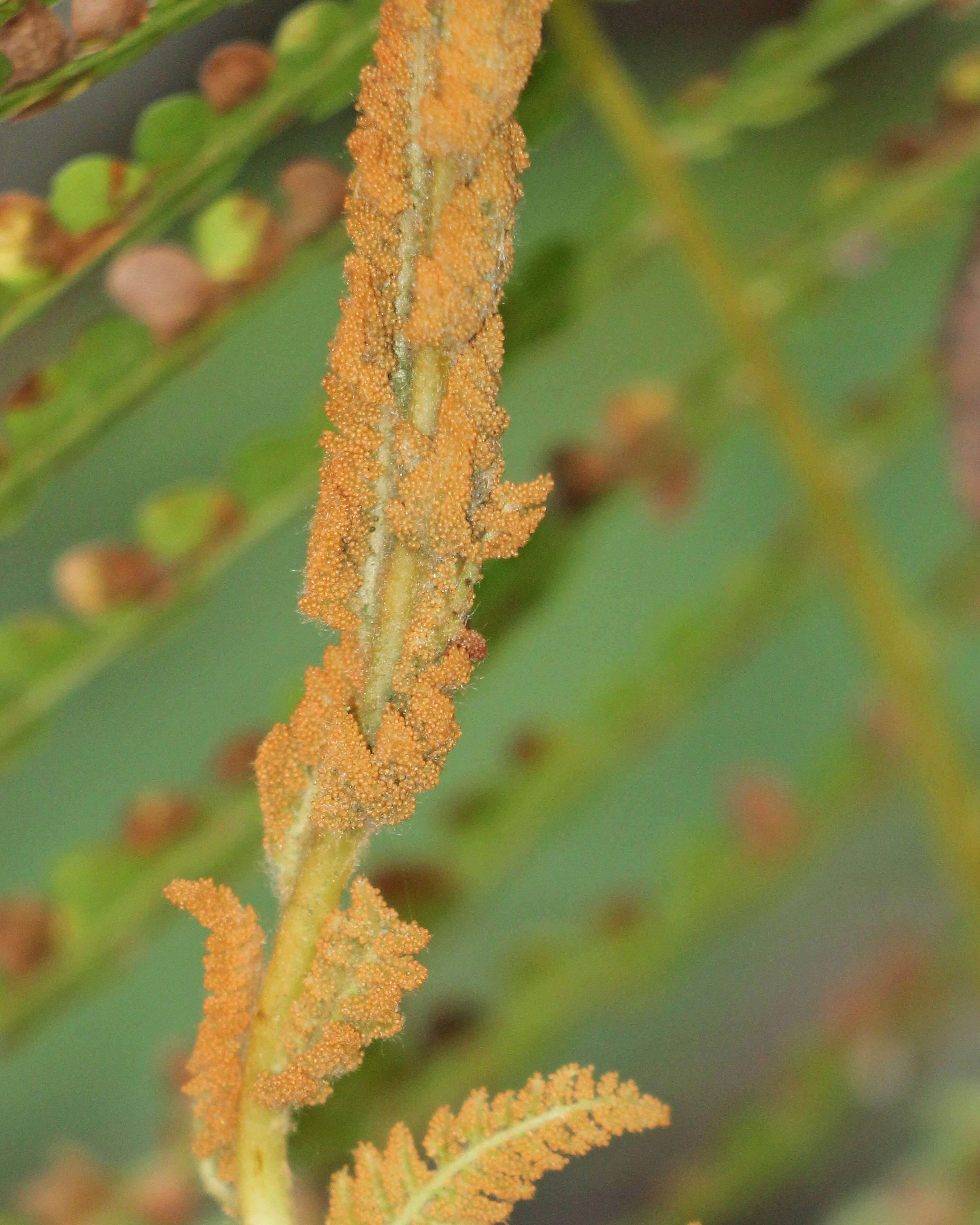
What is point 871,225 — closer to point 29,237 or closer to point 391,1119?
point 29,237

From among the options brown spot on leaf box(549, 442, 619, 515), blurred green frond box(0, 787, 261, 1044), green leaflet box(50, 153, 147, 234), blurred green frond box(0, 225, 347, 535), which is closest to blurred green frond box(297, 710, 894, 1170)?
blurred green frond box(0, 787, 261, 1044)

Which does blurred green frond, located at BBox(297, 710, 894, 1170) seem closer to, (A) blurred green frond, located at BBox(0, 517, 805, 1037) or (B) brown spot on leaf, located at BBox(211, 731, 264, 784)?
(A) blurred green frond, located at BBox(0, 517, 805, 1037)

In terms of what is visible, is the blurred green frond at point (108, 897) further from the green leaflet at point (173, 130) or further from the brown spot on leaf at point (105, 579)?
the green leaflet at point (173, 130)

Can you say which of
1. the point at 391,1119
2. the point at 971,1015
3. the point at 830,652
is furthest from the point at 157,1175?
the point at 830,652

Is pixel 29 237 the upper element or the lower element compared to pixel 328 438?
upper

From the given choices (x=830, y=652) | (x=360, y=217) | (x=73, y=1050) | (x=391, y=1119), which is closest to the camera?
(x=360, y=217)

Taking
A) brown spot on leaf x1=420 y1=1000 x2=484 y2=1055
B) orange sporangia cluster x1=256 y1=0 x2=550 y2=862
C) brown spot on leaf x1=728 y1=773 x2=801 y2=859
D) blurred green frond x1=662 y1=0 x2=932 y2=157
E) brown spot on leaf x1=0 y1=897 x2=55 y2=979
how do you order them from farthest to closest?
brown spot on leaf x1=728 y1=773 x2=801 y2=859, brown spot on leaf x1=420 y1=1000 x2=484 y2=1055, brown spot on leaf x1=0 y1=897 x2=55 y2=979, blurred green frond x1=662 y1=0 x2=932 y2=157, orange sporangia cluster x1=256 y1=0 x2=550 y2=862
